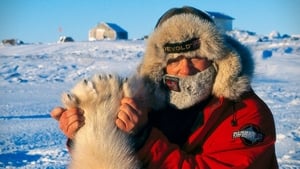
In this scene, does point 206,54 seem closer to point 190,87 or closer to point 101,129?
point 190,87

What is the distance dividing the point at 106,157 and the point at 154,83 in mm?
503

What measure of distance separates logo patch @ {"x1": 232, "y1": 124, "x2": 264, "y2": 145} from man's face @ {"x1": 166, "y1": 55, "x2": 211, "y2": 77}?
0.99 ft

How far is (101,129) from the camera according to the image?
5.20 ft

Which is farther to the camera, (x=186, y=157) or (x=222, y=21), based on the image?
(x=222, y=21)

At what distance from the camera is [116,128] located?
5.27 ft

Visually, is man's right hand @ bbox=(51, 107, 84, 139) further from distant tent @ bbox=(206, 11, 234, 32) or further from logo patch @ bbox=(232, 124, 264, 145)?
distant tent @ bbox=(206, 11, 234, 32)

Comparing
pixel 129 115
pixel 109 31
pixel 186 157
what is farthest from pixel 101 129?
pixel 109 31

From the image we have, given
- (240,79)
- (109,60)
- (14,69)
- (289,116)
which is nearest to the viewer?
(240,79)

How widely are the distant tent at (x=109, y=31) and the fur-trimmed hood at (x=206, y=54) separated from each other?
39260 mm

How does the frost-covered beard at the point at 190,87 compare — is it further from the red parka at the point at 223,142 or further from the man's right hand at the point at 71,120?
the man's right hand at the point at 71,120

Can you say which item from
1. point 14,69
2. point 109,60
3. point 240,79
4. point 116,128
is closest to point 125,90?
point 116,128

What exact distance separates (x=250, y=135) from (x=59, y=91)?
10648 mm

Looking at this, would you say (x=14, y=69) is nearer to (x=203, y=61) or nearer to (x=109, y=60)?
(x=109, y=60)

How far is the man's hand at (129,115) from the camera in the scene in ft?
5.25
